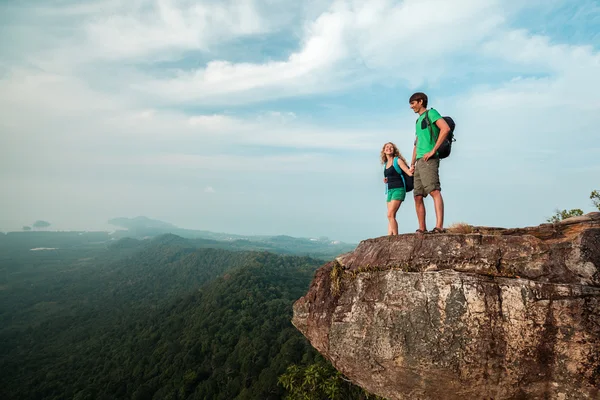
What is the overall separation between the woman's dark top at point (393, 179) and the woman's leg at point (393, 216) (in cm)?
45

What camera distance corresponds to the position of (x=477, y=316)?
574 cm

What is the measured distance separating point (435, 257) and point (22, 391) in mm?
110198

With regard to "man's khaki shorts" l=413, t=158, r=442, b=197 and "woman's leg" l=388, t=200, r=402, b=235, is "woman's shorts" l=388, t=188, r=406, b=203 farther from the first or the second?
"man's khaki shorts" l=413, t=158, r=442, b=197

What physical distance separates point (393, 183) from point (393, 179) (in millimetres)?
120

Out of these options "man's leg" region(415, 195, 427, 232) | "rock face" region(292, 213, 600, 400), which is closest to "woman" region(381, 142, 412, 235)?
"man's leg" region(415, 195, 427, 232)

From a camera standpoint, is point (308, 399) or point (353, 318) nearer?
point (353, 318)

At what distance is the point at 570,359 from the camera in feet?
17.0

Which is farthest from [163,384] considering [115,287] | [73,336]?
[115,287]

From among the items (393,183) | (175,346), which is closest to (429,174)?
(393,183)

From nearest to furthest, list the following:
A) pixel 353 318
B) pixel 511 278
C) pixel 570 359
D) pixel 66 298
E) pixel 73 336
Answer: pixel 570 359 < pixel 511 278 < pixel 353 318 < pixel 73 336 < pixel 66 298

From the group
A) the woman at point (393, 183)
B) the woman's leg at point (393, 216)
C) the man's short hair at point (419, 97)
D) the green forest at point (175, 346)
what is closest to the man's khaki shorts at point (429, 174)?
the woman at point (393, 183)

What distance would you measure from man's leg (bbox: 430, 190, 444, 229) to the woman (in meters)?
1.00

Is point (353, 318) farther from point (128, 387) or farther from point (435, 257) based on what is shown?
point (128, 387)

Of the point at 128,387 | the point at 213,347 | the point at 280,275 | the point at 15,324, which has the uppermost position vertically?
the point at 280,275
